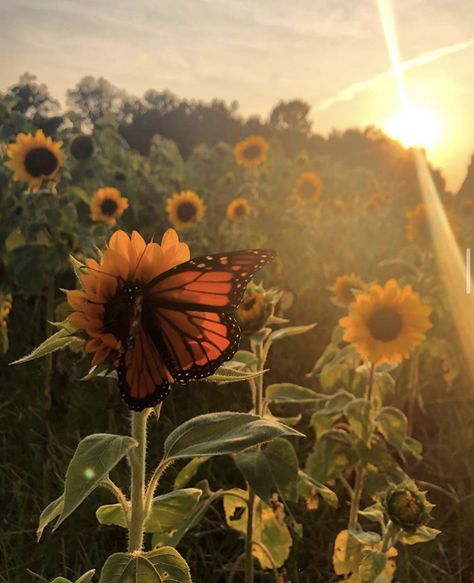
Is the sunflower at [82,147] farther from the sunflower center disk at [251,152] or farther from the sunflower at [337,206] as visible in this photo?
the sunflower at [337,206]

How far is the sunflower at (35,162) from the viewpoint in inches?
122

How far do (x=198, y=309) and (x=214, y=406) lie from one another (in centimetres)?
174

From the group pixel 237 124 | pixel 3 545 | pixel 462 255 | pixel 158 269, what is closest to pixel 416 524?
pixel 158 269

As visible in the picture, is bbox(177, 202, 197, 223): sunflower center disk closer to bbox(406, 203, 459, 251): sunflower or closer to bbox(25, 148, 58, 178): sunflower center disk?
bbox(25, 148, 58, 178): sunflower center disk

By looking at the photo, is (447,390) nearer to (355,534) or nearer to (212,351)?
(355,534)

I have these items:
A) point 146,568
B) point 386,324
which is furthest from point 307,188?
point 146,568

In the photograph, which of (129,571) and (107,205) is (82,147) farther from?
(129,571)

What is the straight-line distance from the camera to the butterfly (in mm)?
988

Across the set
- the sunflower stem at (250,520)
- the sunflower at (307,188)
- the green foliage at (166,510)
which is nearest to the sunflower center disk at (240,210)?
the sunflower at (307,188)

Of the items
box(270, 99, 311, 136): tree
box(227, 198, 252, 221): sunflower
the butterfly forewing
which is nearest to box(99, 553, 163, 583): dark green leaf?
the butterfly forewing

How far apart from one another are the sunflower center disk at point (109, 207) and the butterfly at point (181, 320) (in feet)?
9.84

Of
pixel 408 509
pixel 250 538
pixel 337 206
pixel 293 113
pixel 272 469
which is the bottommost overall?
pixel 250 538

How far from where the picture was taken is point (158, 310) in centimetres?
105

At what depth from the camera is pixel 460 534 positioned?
2100mm
